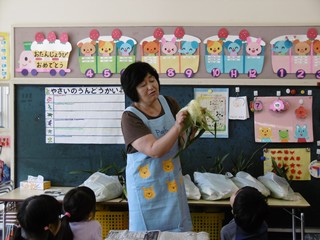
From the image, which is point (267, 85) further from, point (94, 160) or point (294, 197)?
point (94, 160)

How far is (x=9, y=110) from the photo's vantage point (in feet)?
11.4

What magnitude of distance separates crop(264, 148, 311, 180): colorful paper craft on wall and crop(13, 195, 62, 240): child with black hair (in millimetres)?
1960

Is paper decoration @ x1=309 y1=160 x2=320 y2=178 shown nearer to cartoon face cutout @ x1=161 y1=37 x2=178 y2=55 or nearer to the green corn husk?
cartoon face cutout @ x1=161 y1=37 x2=178 y2=55

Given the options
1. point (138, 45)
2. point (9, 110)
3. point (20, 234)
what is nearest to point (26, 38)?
point (9, 110)

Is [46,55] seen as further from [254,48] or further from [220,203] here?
[220,203]

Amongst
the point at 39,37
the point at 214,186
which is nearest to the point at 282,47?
the point at 214,186

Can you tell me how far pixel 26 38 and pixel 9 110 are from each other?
2.15 ft

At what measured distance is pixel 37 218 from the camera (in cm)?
183

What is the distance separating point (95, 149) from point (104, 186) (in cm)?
53

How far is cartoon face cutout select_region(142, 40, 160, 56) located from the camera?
3.31m

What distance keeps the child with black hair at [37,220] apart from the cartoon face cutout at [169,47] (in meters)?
1.82

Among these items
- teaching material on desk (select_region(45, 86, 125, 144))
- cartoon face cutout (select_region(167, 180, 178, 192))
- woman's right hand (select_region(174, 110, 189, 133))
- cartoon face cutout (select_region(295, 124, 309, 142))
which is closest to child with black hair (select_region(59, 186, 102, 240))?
cartoon face cutout (select_region(167, 180, 178, 192))

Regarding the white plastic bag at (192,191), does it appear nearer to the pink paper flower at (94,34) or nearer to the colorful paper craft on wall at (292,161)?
the colorful paper craft on wall at (292,161)

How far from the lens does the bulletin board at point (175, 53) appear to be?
323 cm
